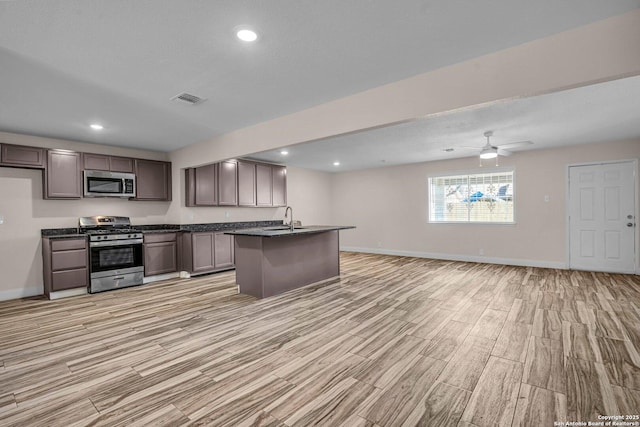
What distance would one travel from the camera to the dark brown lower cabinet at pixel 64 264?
4.47 metres

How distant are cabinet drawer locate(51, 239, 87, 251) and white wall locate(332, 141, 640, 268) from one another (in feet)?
21.5

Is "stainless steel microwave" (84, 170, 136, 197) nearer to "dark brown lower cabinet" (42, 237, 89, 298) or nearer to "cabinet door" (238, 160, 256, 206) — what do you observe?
"dark brown lower cabinet" (42, 237, 89, 298)

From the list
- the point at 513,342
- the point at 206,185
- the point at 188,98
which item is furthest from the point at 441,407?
the point at 206,185

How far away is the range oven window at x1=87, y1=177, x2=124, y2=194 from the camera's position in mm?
5093

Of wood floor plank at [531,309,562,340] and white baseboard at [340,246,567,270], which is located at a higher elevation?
white baseboard at [340,246,567,270]

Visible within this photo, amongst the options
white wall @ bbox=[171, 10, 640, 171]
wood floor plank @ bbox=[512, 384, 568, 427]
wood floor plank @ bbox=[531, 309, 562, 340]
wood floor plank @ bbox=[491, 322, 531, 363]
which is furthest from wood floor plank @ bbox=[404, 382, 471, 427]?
white wall @ bbox=[171, 10, 640, 171]

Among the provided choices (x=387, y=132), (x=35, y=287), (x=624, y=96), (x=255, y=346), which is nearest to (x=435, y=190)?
(x=387, y=132)

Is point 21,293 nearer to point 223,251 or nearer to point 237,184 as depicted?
point 223,251

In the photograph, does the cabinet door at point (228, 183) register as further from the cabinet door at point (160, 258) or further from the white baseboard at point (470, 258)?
the white baseboard at point (470, 258)

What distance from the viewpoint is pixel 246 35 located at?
215 centimetres

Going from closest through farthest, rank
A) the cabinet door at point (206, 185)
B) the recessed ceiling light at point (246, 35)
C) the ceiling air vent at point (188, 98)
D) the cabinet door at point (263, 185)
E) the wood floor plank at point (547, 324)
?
the recessed ceiling light at point (246, 35), the wood floor plank at point (547, 324), the ceiling air vent at point (188, 98), the cabinet door at point (206, 185), the cabinet door at point (263, 185)

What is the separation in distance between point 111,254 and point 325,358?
4271mm

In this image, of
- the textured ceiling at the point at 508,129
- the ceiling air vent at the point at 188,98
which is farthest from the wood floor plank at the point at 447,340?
the ceiling air vent at the point at 188,98

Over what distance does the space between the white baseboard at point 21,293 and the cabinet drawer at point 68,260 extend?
723 millimetres
